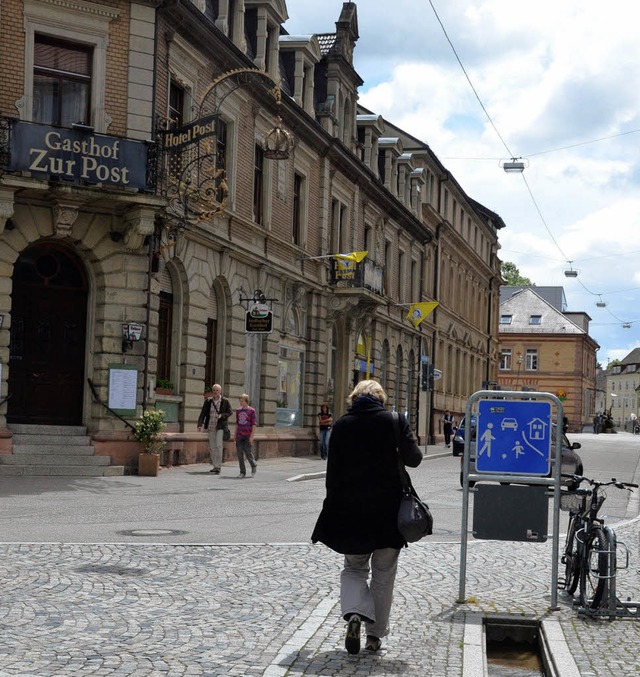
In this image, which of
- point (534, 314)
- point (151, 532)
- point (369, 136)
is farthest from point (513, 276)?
point (151, 532)

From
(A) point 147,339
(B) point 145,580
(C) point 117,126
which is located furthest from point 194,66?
(B) point 145,580

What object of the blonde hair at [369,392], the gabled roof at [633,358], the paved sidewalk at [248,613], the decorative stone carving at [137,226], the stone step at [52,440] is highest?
the gabled roof at [633,358]

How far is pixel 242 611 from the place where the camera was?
8.15 metres

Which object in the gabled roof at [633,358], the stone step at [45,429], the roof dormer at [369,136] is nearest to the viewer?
the stone step at [45,429]

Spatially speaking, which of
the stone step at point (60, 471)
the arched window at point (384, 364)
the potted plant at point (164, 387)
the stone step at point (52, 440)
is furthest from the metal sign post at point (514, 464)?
the arched window at point (384, 364)

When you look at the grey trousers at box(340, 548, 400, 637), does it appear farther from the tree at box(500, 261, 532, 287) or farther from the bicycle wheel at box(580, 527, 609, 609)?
the tree at box(500, 261, 532, 287)

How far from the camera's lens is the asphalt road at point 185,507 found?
493 inches

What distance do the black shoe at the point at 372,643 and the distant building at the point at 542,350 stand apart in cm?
9997

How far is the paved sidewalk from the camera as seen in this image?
6574 mm

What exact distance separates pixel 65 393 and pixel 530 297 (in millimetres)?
90121

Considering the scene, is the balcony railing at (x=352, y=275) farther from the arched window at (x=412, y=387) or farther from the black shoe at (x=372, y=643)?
the black shoe at (x=372, y=643)

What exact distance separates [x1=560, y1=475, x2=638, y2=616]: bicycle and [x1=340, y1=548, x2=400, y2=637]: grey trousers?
72.9 inches

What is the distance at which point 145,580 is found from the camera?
9.35 m

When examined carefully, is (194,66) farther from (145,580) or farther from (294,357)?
(145,580)
